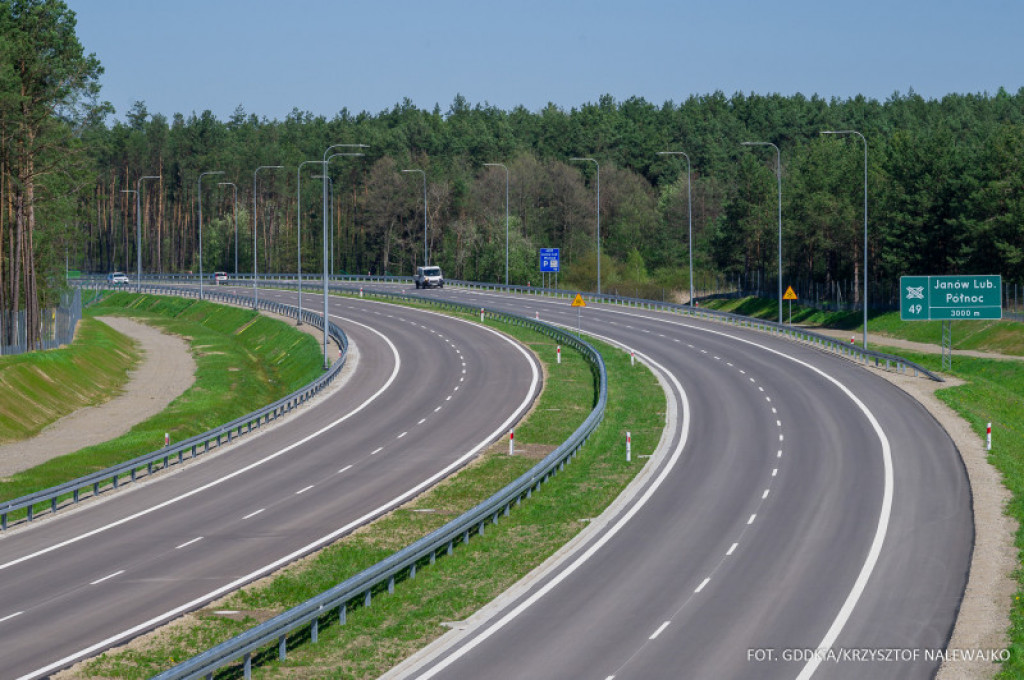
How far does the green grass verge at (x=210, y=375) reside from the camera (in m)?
45.2

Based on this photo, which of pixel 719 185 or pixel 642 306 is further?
pixel 719 185

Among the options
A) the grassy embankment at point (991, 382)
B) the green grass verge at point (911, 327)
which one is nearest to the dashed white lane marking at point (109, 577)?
the grassy embankment at point (991, 382)

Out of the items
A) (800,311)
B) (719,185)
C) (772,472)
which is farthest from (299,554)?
(719,185)

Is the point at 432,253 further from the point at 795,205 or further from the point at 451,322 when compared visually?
the point at 451,322

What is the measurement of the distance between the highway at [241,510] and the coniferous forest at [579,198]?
2678 centimetres

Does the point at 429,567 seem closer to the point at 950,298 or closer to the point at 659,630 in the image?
the point at 659,630

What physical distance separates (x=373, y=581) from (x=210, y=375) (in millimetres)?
49327

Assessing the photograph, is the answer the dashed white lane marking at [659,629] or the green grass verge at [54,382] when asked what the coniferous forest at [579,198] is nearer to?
the green grass verge at [54,382]

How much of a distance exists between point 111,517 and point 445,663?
16.5 metres

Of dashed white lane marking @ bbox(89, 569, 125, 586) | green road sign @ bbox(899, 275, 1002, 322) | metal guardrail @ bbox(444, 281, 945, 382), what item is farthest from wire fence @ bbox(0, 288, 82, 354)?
green road sign @ bbox(899, 275, 1002, 322)

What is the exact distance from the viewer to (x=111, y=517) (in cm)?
3381

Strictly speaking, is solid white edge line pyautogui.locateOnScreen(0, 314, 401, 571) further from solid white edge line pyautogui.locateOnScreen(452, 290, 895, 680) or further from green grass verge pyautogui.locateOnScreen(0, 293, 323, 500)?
solid white edge line pyautogui.locateOnScreen(452, 290, 895, 680)

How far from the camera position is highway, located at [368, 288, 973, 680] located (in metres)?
20.8

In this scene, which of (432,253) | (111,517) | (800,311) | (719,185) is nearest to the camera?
(111,517)
